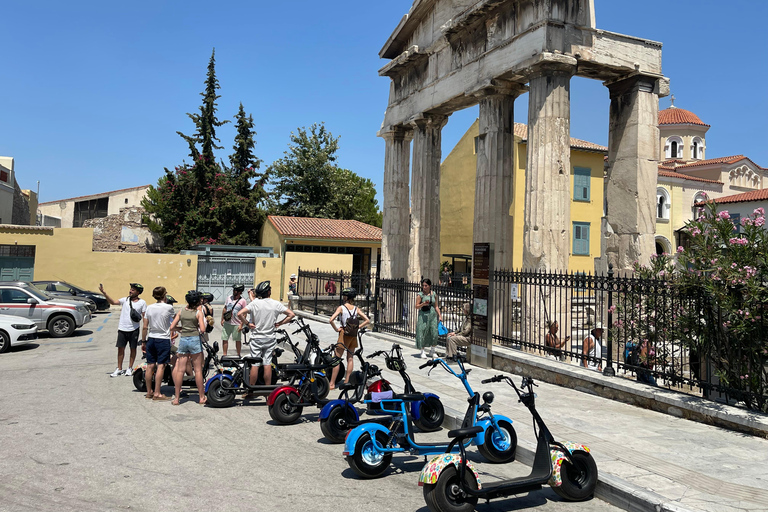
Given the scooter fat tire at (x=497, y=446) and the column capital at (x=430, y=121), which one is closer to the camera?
the scooter fat tire at (x=497, y=446)

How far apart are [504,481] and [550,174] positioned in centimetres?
946

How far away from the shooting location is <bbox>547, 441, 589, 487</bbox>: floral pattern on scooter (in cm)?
473

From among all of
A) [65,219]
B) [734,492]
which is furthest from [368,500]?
[65,219]

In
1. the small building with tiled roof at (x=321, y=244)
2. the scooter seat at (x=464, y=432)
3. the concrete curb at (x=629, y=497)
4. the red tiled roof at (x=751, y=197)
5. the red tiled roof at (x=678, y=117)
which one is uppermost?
the red tiled roof at (x=678, y=117)

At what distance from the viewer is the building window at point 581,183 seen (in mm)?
31219

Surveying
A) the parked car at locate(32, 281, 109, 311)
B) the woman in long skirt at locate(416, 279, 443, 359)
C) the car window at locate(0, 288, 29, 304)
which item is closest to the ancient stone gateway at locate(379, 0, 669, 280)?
the woman in long skirt at locate(416, 279, 443, 359)

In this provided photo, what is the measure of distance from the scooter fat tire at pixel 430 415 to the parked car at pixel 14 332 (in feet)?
36.0

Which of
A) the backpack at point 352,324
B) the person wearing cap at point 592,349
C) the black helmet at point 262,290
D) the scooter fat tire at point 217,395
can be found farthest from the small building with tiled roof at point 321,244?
the scooter fat tire at point 217,395

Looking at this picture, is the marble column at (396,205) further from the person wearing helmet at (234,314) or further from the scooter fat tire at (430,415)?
the scooter fat tire at (430,415)

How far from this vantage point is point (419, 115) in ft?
60.0

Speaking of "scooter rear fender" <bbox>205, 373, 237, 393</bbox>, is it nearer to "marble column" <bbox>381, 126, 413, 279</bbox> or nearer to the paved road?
the paved road

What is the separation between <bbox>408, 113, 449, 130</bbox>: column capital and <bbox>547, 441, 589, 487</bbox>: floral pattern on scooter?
14.7m

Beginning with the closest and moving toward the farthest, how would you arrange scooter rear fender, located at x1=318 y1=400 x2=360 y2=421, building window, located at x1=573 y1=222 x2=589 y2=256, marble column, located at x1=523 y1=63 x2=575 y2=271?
scooter rear fender, located at x1=318 y1=400 x2=360 y2=421
marble column, located at x1=523 y1=63 x2=575 y2=271
building window, located at x1=573 y1=222 x2=589 y2=256

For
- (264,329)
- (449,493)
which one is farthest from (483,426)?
(264,329)
